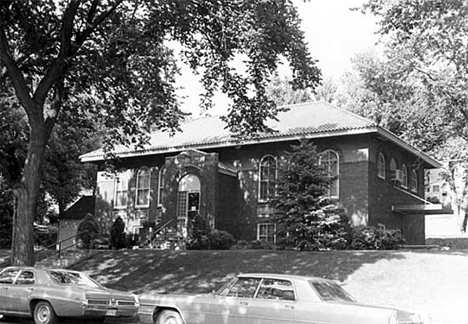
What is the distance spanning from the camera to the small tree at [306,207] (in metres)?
24.8

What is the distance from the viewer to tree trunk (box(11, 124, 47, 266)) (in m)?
18.6

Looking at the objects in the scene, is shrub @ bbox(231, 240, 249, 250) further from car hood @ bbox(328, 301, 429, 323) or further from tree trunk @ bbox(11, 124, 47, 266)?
car hood @ bbox(328, 301, 429, 323)

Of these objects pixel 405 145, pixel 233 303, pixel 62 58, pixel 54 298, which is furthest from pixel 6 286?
pixel 405 145

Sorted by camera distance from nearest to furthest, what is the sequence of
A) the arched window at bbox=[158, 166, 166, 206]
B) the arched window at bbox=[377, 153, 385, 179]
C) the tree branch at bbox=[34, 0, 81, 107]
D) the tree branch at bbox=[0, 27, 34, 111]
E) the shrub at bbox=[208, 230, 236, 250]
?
the tree branch at bbox=[0, 27, 34, 111] → the tree branch at bbox=[34, 0, 81, 107] → the shrub at bbox=[208, 230, 236, 250] → the arched window at bbox=[377, 153, 385, 179] → the arched window at bbox=[158, 166, 166, 206]

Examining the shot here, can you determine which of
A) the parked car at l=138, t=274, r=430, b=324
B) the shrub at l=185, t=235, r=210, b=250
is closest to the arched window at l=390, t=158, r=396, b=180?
the shrub at l=185, t=235, r=210, b=250

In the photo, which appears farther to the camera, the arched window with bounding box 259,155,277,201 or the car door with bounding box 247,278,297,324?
the arched window with bounding box 259,155,277,201

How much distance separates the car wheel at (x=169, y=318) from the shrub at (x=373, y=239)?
15775mm

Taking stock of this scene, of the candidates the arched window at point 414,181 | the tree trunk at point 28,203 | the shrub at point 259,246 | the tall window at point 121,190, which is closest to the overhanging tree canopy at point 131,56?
the tree trunk at point 28,203

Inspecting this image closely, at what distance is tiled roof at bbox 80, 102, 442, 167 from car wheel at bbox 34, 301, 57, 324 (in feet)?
46.7

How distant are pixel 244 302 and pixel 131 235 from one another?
876 inches

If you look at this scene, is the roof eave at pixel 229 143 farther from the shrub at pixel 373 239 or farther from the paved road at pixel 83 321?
the paved road at pixel 83 321

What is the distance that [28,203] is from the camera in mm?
19016

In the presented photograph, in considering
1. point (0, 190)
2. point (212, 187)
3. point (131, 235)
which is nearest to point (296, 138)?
point (212, 187)

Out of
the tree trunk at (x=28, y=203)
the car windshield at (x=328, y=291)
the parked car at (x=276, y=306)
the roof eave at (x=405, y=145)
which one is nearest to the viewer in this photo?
the parked car at (x=276, y=306)
